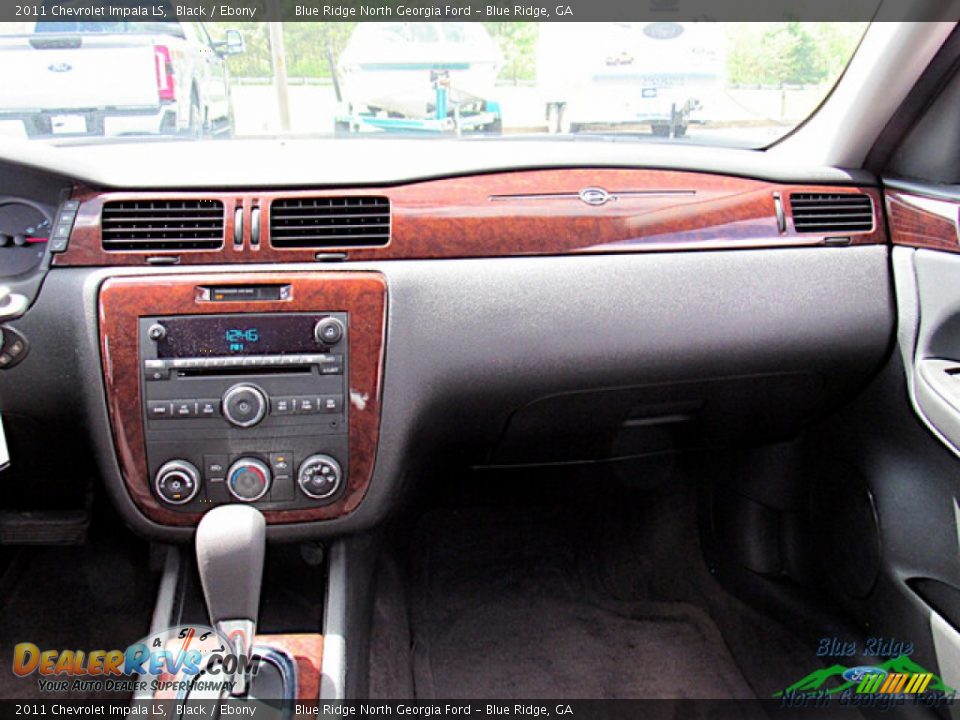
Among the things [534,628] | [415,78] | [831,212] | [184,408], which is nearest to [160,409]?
[184,408]

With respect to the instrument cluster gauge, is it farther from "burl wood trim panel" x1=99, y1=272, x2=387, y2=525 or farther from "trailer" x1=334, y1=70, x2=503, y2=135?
"trailer" x1=334, y1=70, x2=503, y2=135

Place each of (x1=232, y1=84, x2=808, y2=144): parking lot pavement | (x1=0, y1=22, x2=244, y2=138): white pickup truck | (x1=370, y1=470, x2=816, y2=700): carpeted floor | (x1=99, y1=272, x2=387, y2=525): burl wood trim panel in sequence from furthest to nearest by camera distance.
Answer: (x1=370, y1=470, x2=816, y2=700): carpeted floor, (x1=232, y1=84, x2=808, y2=144): parking lot pavement, (x1=0, y1=22, x2=244, y2=138): white pickup truck, (x1=99, y1=272, x2=387, y2=525): burl wood trim panel

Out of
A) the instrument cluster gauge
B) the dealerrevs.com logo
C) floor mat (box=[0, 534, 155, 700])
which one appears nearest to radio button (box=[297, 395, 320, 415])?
the dealerrevs.com logo

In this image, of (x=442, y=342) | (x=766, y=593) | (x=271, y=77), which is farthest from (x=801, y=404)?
(x=271, y=77)

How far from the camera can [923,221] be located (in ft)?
6.18

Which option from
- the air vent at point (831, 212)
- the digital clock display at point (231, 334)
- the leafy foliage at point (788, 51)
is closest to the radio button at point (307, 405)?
the digital clock display at point (231, 334)

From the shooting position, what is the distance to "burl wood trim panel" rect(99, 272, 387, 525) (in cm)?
166

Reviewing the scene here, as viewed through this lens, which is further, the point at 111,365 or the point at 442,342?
the point at 442,342

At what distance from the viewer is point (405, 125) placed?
2102 mm

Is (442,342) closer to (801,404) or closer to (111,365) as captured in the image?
(111,365)

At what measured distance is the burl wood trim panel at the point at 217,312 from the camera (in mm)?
1661

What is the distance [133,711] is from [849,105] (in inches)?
80.2

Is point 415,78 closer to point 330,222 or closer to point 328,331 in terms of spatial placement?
point 330,222

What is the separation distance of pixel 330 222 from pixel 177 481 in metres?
0.62
